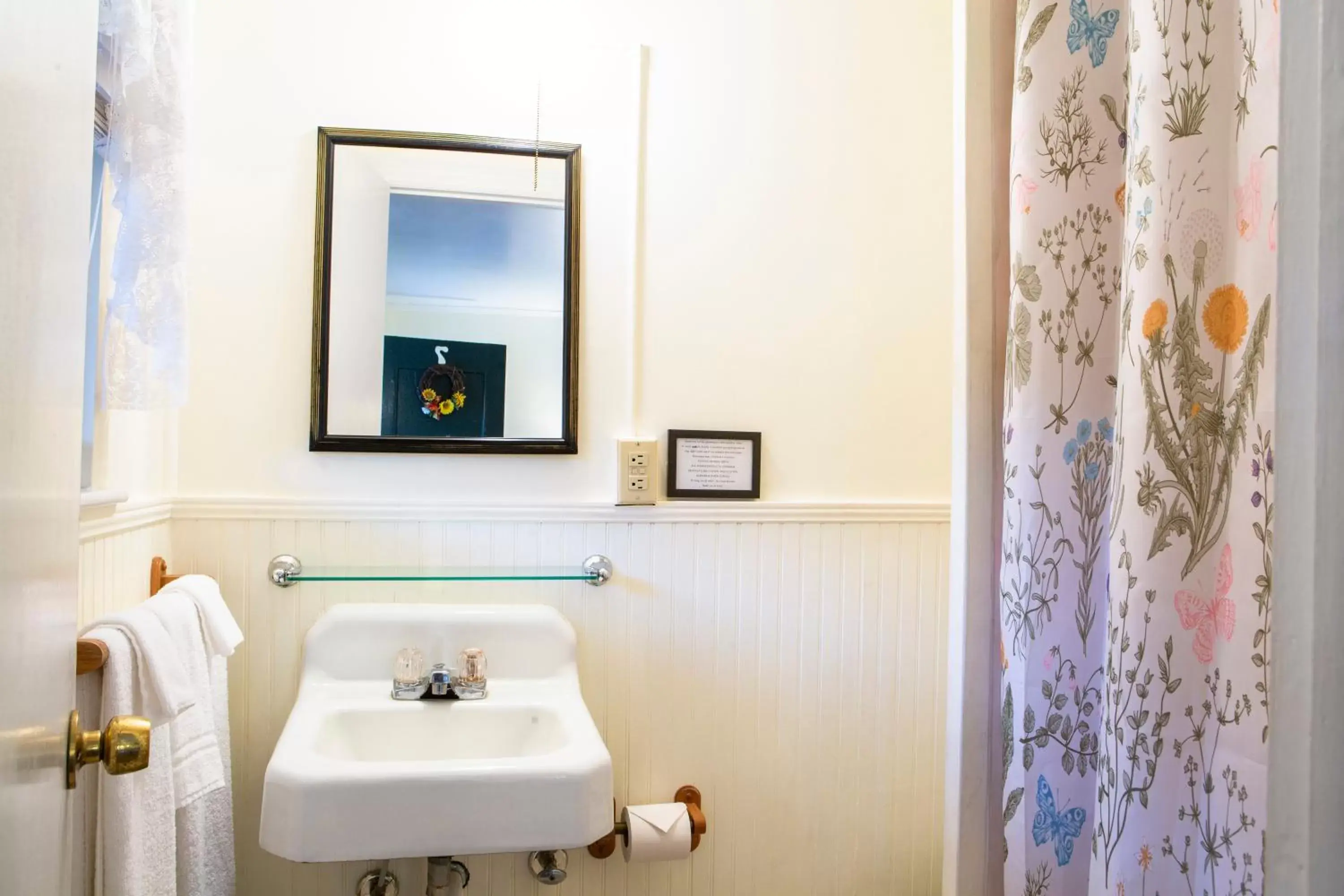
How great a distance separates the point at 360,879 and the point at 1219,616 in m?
1.55

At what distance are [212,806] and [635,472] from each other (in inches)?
36.0

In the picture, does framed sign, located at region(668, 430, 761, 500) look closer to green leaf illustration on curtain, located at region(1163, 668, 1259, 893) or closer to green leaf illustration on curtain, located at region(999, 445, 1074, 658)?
green leaf illustration on curtain, located at region(999, 445, 1074, 658)

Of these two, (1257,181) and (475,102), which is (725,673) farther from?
(1257,181)

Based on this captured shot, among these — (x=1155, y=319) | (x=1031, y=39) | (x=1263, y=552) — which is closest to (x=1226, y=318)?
(x=1155, y=319)

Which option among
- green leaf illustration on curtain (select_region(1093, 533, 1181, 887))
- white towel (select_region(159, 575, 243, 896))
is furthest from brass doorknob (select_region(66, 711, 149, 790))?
Answer: green leaf illustration on curtain (select_region(1093, 533, 1181, 887))

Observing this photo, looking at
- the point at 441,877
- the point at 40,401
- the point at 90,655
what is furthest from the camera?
the point at 441,877

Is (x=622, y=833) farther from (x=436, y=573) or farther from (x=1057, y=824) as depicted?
(x=1057, y=824)

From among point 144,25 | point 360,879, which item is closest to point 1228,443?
point 144,25

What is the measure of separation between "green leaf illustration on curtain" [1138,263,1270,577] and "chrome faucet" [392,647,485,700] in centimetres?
121

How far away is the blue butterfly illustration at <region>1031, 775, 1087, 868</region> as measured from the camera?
2.89 ft

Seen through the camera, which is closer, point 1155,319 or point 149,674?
point 1155,319

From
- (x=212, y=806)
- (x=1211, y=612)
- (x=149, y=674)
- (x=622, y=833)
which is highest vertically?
(x=1211, y=612)

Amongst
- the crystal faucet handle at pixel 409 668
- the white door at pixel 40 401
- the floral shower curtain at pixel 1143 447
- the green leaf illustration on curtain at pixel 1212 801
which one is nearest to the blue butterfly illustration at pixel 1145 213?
the floral shower curtain at pixel 1143 447

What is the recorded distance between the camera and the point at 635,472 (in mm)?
1738
